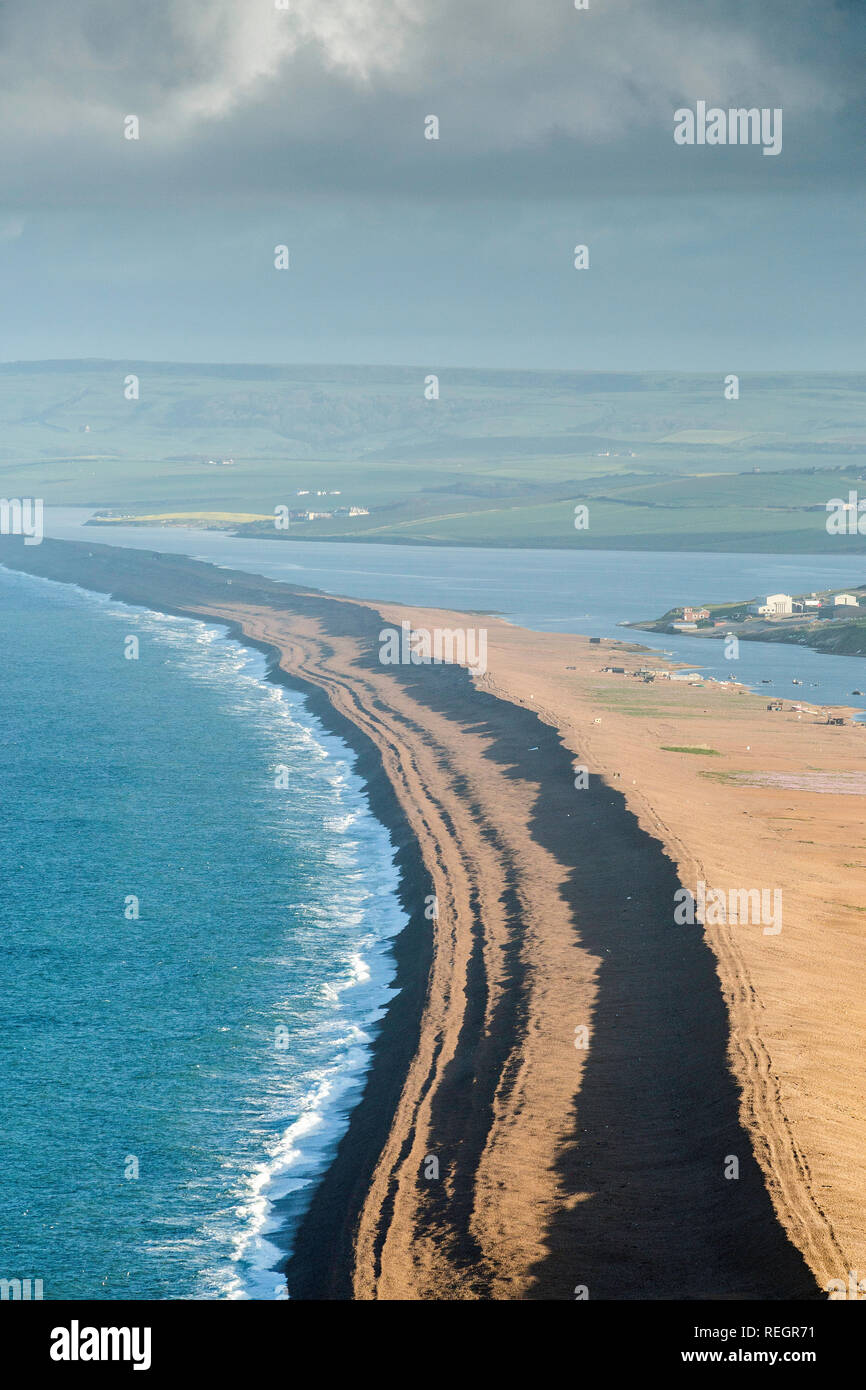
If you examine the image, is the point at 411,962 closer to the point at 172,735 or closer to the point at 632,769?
the point at 632,769

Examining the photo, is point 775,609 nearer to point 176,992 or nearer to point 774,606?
point 774,606

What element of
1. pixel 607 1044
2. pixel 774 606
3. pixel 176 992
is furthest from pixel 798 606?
pixel 607 1044

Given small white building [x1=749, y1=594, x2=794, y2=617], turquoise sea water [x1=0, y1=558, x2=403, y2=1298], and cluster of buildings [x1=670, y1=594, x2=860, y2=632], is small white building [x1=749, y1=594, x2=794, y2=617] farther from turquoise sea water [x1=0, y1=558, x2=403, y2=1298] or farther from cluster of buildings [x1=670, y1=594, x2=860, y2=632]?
turquoise sea water [x1=0, y1=558, x2=403, y2=1298]

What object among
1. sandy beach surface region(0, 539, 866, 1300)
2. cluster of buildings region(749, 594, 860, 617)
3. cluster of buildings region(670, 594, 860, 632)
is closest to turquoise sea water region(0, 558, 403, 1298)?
sandy beach surface region(0, 539, 866, 1300)

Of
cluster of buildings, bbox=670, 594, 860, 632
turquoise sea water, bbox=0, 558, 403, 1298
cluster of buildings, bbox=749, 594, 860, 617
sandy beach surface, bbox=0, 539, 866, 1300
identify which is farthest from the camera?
cluster of buildings, bbox=749, 594, 860, 617

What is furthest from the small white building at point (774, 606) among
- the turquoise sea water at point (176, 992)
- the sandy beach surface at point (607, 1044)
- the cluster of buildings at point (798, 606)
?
the turquoise sea water at point (176, 992)
